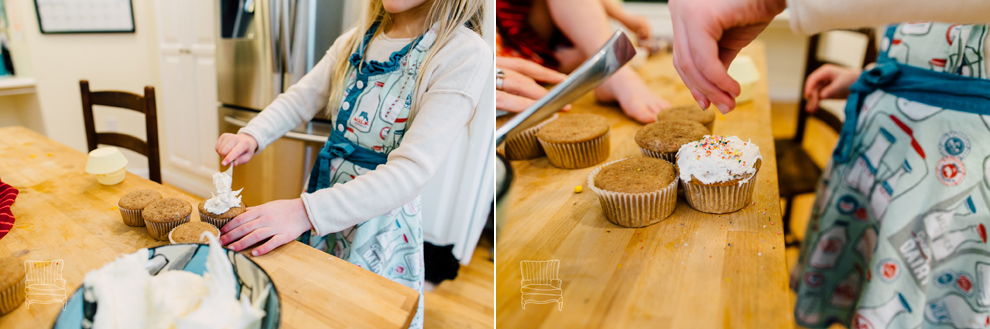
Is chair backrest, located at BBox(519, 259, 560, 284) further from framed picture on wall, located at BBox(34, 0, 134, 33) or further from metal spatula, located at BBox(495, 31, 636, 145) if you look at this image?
framed picture on wall, located at BBox(34, 0, 134, 33)

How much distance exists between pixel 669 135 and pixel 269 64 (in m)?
0.51

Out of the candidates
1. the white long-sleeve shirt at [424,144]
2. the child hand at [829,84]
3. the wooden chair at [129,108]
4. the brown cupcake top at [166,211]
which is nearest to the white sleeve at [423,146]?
the white long-sleeve shirt at [424,144]

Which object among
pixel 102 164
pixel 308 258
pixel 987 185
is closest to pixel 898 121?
pixel 987 185

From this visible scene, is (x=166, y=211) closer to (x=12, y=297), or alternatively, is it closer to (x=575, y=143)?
(x=12, y=297)

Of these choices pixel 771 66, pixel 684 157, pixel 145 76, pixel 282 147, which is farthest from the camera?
pixel 771 66

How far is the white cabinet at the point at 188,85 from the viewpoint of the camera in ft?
1.94

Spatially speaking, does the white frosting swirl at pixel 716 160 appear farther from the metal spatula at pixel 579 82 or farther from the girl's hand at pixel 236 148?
the girl's hand at pixel 236 148

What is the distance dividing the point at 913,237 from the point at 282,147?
0.78m

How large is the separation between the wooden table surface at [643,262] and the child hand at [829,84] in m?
0.45

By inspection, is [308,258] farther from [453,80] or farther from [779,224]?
[779,224]

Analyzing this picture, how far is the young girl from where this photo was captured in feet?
1.43

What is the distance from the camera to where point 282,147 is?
629 millimetres

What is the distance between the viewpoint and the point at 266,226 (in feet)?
1.30

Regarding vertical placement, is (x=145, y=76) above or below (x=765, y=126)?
below
